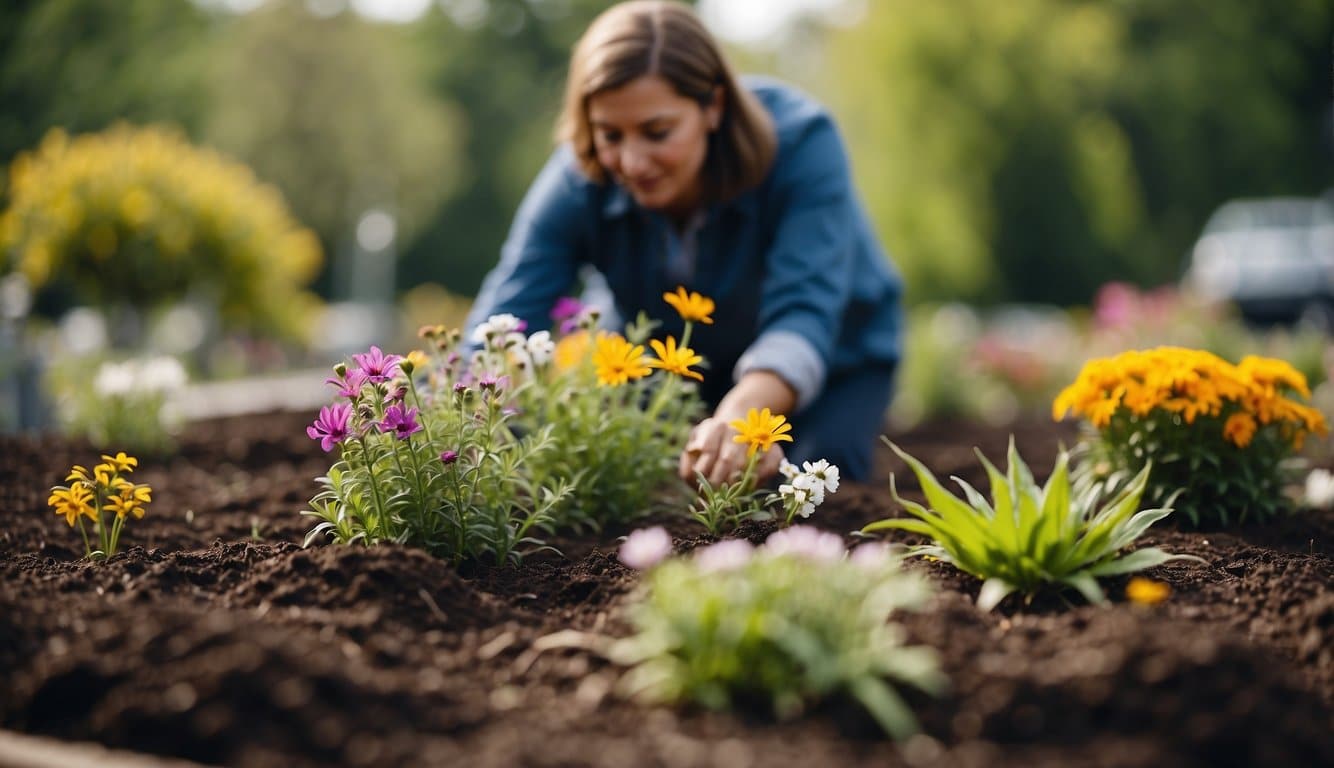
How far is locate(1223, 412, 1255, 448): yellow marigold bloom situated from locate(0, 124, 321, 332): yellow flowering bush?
221 inches

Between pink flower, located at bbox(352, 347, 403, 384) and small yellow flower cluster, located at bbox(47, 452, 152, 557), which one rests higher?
pink flower, located at bbox(352, 347, 403, 384)

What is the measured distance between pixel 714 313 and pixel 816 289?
644 mm

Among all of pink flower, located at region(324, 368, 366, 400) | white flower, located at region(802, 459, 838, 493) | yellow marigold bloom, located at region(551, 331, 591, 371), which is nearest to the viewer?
pink flower, located at region(324, 368, 366, 400)

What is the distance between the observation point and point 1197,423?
3141 millimetres

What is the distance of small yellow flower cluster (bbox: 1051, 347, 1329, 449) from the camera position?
3012 mm

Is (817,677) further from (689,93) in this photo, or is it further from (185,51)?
(185,51)

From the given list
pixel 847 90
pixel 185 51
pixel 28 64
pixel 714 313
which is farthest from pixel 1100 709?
pixel 847 90

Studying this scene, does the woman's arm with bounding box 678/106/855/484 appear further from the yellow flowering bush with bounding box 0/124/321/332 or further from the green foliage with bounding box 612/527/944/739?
the yellow flowering bush with bounding box 0/124/321/332

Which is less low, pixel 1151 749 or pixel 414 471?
pixel 414 471

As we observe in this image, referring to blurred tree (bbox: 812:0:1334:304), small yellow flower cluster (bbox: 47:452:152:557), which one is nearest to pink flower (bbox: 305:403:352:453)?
small yellow flower cluster (bbox: 47:452:152:557)

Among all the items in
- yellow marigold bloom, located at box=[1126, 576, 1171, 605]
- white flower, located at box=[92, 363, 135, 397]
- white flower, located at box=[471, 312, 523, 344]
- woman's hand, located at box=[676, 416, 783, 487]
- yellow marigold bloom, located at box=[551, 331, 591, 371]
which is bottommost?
yellow marigold bloom, located at box=[1126, 576, 1171, 605]

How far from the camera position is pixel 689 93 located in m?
3.37

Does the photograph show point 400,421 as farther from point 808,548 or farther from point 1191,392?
point 1191,392

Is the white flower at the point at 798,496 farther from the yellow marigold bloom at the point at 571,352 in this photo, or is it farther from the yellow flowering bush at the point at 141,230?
the yellow flowering bush at the point at 141,230
